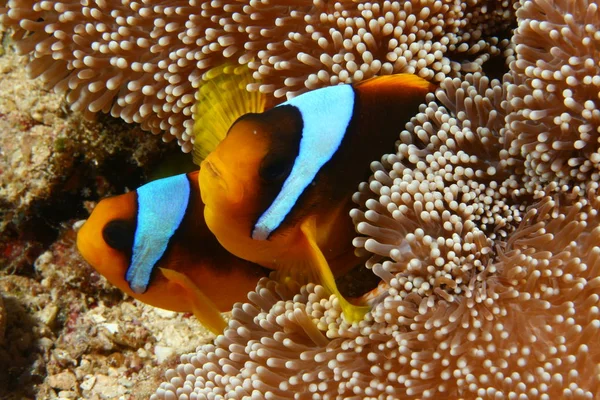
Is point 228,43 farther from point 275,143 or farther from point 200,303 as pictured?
point 200,303

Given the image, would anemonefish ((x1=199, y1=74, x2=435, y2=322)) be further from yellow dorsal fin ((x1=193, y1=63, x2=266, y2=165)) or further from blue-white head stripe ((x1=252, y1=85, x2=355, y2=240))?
yellow dorsal fin ((x1=193, y1=63, x2=266, y2=165))

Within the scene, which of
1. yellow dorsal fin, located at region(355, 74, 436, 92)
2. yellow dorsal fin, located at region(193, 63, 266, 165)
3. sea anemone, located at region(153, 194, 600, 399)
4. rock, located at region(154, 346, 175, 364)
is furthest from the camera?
rock, located at region(154, 346, 175, 364)

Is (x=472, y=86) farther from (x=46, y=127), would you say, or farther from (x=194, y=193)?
(x=46, y=127)

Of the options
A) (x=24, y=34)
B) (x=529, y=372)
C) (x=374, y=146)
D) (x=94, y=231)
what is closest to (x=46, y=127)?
(x=24, y=34)

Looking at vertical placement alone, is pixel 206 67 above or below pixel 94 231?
above

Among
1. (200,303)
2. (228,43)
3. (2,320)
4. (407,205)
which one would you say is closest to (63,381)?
(2,320)

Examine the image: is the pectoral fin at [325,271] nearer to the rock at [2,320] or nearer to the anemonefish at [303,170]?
the anemonefish at [303,170]

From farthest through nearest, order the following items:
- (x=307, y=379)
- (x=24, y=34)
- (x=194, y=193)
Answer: (x=24, y=34) → (x=194, y=193) → (x=307, y=379)

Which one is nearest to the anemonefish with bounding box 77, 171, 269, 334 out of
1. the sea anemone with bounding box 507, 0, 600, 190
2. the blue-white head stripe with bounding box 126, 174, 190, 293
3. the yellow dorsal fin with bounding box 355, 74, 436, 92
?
the blue-white head stripe with bounding box 126, 174, 190, 293
